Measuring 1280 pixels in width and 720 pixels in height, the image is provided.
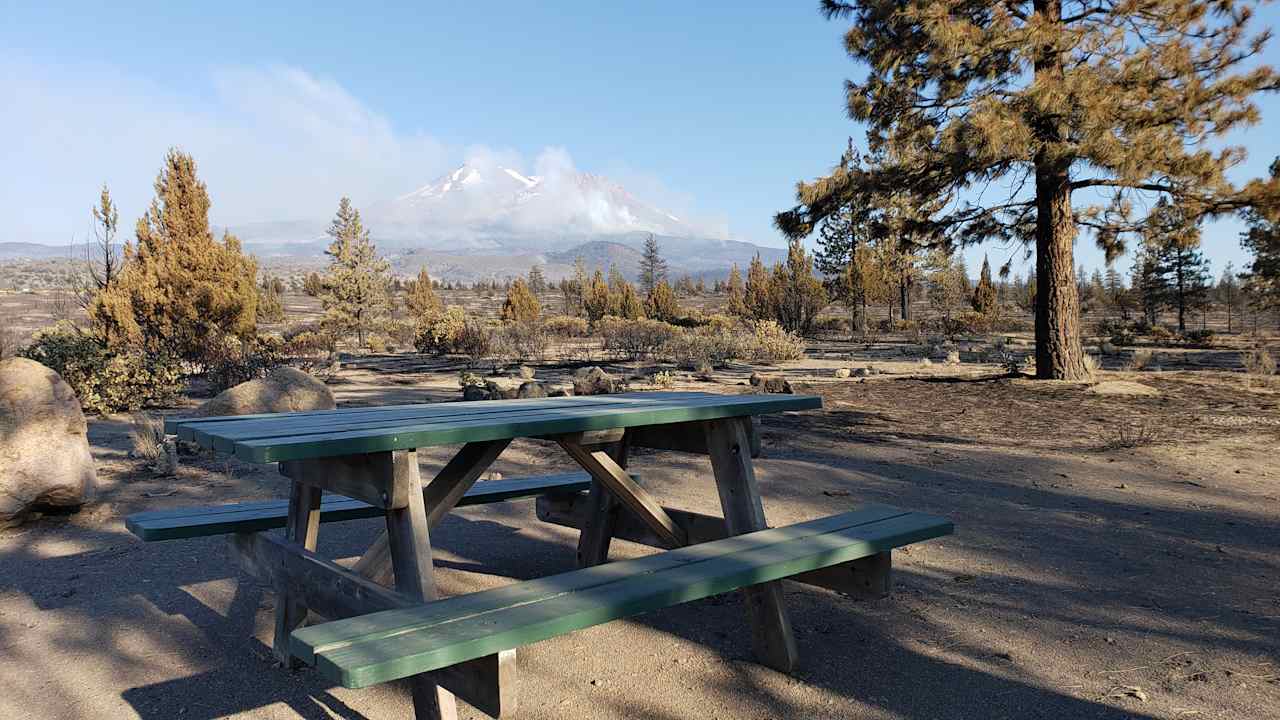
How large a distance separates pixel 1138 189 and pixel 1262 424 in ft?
15.6

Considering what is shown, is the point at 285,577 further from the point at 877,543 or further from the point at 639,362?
the point at 639,362

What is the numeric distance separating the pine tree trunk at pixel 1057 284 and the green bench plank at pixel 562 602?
1107 centimetres

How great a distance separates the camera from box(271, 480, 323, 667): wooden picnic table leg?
9.52 feet

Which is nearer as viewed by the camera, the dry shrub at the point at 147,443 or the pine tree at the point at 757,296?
the dry shrub at the point at 147,443

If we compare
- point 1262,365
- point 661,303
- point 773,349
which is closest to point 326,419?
point 1262,365

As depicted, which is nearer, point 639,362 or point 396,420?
point 396,420

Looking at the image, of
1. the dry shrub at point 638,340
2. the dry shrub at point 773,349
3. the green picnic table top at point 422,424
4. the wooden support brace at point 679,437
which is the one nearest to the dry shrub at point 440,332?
the dry shrub at point 638,340

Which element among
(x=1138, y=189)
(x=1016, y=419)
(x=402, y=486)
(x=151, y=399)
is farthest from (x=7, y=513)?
(x=1138, y=189)

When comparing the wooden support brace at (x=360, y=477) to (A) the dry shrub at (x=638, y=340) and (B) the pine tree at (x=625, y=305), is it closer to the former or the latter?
(A) the dry shrub at (x=638, y=340)

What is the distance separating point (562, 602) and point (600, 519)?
171 cm

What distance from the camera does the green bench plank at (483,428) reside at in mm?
2156

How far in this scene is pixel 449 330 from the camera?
21.6 m

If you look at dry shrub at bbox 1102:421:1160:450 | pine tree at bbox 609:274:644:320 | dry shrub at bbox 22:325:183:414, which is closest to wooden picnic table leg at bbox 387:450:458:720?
dry shrub at bbox 1102:421:1160:450

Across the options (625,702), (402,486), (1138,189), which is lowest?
(625,702)
